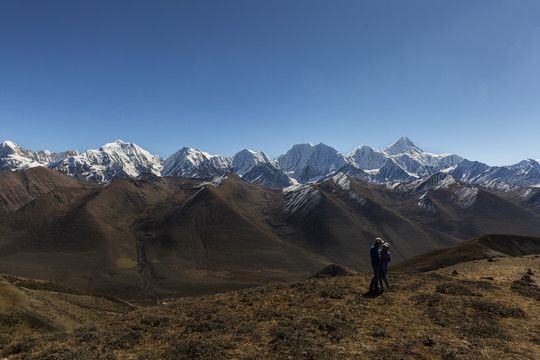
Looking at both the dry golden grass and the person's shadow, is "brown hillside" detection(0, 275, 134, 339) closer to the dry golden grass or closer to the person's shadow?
the dry golden grass

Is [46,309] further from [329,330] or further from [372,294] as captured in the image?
[372,294]

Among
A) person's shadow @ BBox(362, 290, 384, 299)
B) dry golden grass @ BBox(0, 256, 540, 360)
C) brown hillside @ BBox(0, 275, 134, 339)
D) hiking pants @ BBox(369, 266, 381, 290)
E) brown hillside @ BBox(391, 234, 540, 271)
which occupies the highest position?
hiking pants @ BBox(369, 266, 381, 290)

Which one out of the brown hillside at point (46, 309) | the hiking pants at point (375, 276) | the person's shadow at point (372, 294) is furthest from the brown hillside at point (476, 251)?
the brown hillside at point (46, 309)

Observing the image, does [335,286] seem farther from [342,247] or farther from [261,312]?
[342,247]

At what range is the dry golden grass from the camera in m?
13.5

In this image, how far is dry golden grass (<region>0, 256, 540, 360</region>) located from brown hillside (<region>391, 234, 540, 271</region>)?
4712 centimetres

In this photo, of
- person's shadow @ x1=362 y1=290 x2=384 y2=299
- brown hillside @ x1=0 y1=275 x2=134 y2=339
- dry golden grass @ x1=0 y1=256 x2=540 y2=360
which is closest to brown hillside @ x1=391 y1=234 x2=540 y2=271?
dry golden grass @ x1=0 y1=256 x2=540 y2=360

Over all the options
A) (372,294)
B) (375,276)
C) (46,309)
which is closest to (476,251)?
(375,276)

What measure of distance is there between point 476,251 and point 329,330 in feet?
227

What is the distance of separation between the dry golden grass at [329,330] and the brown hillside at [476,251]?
4712cm

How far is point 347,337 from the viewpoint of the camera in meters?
14.7

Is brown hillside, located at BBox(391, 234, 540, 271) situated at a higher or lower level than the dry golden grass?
lower

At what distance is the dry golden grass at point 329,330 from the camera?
1345cm

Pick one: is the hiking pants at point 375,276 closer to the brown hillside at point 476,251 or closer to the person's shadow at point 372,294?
the person's shadow at point 372,294
